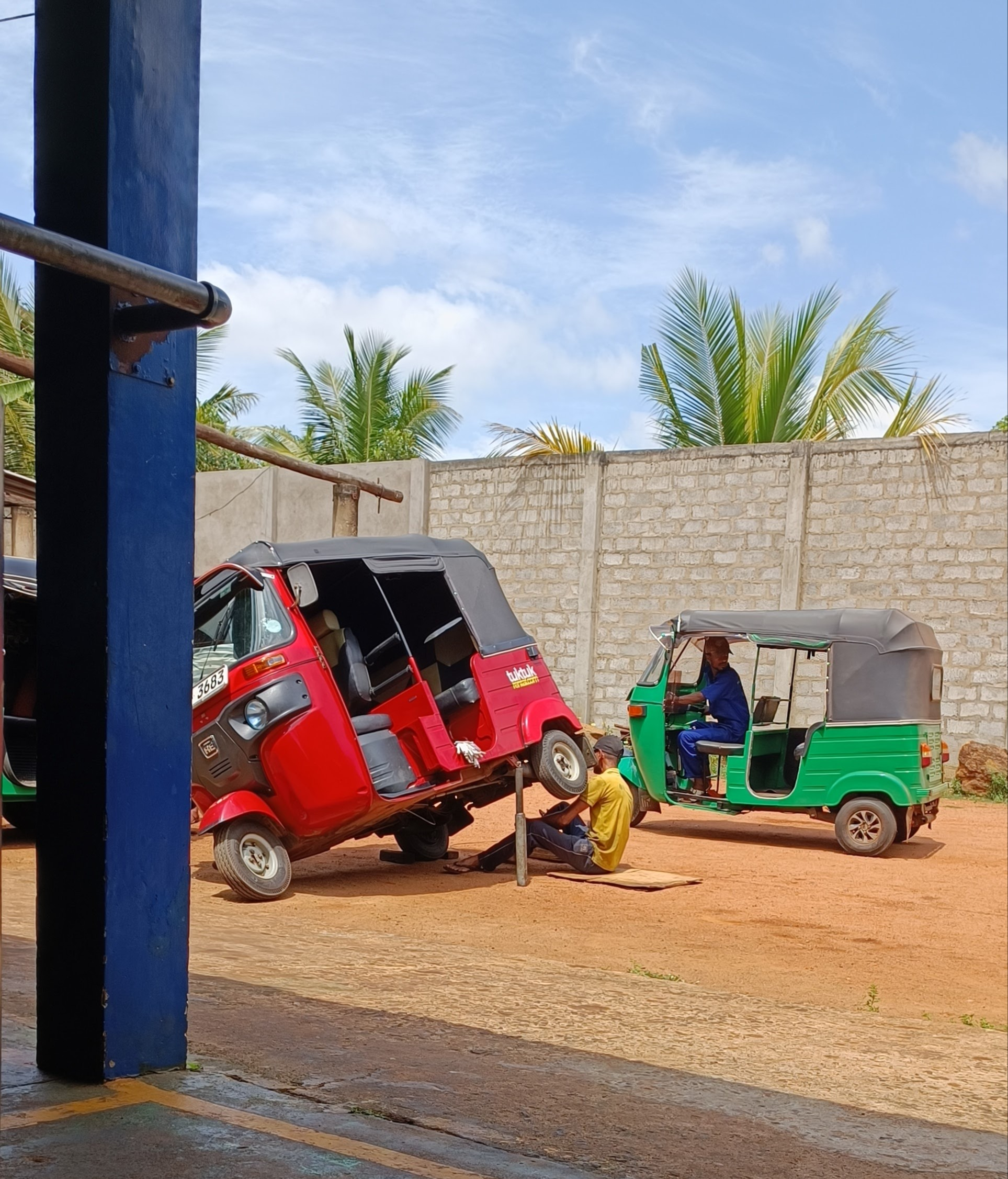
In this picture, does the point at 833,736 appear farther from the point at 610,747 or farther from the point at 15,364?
the point at 15,364

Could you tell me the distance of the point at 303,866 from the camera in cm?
1182

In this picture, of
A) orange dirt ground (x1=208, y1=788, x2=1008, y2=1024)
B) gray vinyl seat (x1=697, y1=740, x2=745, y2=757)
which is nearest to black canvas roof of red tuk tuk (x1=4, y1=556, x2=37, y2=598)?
orange dirt ground (x1=208, y1=788, x2=1008, y2=1024)

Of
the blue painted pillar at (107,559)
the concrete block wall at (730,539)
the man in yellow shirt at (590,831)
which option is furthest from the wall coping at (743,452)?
the blue painted pillar at (107,559)

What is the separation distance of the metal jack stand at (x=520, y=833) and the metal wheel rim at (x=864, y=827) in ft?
12.0

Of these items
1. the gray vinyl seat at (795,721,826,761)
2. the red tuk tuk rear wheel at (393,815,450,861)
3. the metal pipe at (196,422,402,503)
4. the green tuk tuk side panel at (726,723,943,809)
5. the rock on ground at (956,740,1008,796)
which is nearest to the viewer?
the metal pipe at (196,422,402,503)

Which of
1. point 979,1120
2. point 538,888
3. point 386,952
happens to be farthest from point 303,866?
point 979,1120

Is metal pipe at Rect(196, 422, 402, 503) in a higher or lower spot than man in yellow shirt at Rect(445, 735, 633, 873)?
higher

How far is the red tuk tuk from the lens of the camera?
968cm

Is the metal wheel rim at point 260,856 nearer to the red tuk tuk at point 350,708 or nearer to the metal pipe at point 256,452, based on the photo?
the red tuk tuk at point 350,708

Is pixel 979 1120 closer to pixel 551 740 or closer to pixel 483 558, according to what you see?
pixel 551 740

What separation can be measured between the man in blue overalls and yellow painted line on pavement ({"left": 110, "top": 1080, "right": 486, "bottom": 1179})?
10.4 meters

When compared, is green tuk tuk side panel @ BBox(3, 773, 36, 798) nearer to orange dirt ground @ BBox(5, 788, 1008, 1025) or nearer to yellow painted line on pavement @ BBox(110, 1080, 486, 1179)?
orange dirt ground @ BBox(5, 788, 1008, 1025)

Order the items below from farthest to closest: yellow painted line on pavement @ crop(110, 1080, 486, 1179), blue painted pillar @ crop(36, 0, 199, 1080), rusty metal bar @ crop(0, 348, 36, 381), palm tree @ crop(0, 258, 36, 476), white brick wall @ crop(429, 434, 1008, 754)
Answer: palm tree @ crop(0, 258, 36, 476), white brick wall @ crop(429, 434, 1008, 754), rusty metal bar @ crop(0, 348, 36, 381), blue painted pillar @ crop(36, 0, 199, 1080), yellow painted line on pavement @ crop(110, 1080, 486, 1179)

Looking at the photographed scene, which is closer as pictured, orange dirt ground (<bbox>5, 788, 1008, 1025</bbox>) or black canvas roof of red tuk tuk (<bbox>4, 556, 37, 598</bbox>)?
orange dirt ground (<bbox>5, 788, 1008, 1025</bbox>)
